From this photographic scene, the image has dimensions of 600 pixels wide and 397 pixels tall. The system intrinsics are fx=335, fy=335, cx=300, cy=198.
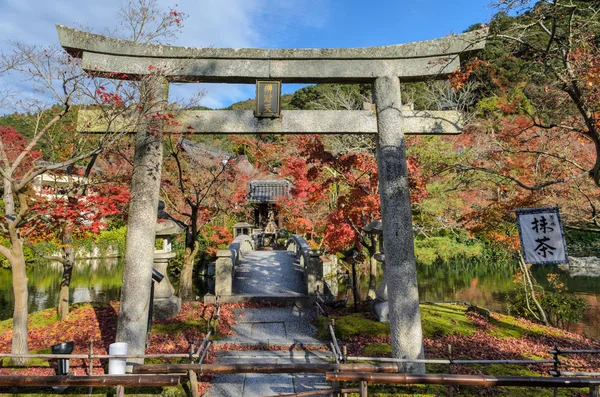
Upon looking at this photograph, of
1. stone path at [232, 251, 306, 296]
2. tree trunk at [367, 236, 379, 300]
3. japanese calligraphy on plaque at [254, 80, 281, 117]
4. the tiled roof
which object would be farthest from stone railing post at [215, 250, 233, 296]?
the tiled roof

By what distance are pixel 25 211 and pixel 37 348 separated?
122 inches

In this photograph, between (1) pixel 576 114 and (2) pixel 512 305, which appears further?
(2) pixel 512 305

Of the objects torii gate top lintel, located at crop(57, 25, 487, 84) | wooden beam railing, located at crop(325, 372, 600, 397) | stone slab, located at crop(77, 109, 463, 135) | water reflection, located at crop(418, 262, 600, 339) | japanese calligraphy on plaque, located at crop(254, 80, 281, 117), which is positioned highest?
torii gate top lintel, located at crop(57, 25, 487, 84)

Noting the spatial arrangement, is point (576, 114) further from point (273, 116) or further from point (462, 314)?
point (273, 116)

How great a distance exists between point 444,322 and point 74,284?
61.9 feet

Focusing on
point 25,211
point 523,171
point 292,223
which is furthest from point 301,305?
point 292,223

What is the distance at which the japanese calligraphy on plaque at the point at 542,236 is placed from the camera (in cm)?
586

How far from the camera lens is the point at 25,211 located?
5.64 m

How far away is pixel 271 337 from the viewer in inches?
297

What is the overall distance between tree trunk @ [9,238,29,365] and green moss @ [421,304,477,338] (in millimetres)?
8032

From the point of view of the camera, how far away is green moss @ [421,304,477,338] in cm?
805

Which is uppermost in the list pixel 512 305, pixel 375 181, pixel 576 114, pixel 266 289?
pixel 576 114

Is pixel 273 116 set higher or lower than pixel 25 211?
higher

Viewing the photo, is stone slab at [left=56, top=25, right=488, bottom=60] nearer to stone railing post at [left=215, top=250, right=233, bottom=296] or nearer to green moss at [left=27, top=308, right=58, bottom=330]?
stone railing post at [left=215, top=250, right=233, bottom=296]
